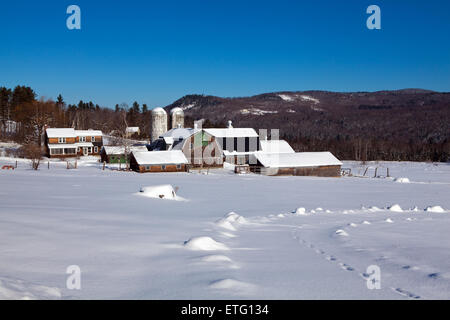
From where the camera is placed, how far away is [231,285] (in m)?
5.24

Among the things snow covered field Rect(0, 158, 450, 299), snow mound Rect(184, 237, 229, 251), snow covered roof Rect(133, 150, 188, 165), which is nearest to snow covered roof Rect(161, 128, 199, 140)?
snow covered roof Rect(133, 150, 188, 165)

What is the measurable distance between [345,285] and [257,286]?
4.68 feet

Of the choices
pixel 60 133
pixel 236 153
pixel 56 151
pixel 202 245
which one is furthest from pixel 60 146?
pixel 202 245

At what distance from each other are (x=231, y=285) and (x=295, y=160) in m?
42.4

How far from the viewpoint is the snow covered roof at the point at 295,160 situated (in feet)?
149

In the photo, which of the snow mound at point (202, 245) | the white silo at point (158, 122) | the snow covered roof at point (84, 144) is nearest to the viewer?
the snow mound at point (202, 245)

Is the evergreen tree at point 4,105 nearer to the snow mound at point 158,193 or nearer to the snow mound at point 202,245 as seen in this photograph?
the snow mound at point 158,193

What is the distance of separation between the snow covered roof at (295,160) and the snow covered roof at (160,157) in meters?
10.1

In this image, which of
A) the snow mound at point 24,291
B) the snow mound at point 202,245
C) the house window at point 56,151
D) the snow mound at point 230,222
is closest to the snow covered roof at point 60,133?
the house window at point 56,151

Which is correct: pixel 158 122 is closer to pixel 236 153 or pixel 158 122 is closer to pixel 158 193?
pixel 236 153

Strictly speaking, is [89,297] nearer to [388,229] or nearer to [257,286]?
[257,286]

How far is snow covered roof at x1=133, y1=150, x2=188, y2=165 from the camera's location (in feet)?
138

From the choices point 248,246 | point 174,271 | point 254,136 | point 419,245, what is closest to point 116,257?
point 174,271

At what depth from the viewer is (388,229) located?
12.0 metres
